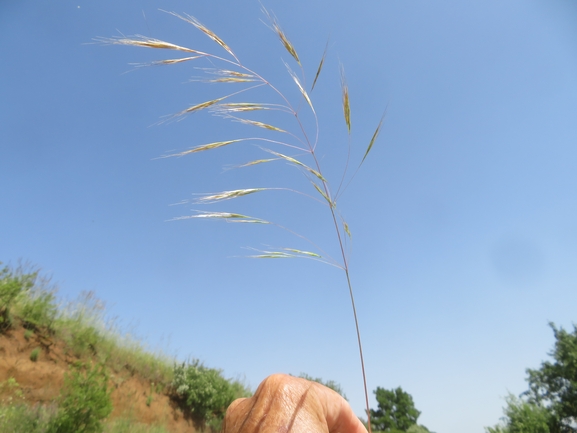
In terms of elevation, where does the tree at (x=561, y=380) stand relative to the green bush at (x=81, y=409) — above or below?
above

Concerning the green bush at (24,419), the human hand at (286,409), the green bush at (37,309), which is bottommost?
the green bush at (24,419)

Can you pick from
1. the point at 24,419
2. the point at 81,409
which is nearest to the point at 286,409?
the point at 81,409

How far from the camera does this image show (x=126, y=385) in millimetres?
7871

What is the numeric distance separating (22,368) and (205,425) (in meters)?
4.59

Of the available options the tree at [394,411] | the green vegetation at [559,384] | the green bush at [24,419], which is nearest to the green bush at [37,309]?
the green bush at [24,419]

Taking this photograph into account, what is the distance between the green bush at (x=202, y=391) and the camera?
27.8 feet

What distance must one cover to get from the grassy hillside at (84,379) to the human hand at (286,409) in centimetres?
497

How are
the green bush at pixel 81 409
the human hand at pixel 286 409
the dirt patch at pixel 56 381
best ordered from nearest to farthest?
the human hand at pixel 286 409
the green bush at pixel 81 409
the dirt patch at pixel 56 381

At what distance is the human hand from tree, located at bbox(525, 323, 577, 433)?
19873 millimetres

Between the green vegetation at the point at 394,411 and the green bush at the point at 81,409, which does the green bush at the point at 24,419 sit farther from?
the green vegetation at the point at 394,411

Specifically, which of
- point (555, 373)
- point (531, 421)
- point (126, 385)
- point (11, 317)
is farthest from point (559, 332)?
point (11, 317)

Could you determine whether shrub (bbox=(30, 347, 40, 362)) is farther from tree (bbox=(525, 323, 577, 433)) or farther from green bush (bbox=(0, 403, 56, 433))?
tree (bbox=(525, 323, 577, 433))

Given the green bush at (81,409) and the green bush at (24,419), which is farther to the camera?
the green bush at (81,409)

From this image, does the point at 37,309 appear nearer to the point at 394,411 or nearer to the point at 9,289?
the point at 9,289
